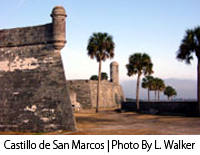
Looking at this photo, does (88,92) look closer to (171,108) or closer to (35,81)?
(171,108)

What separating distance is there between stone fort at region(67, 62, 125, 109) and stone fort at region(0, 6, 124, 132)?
28.3 m

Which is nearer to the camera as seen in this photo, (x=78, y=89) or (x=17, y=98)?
(x=17, y=98)

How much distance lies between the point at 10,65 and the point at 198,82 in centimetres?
1957

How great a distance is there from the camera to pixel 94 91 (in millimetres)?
49781

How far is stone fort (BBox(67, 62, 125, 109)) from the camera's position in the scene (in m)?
47.8

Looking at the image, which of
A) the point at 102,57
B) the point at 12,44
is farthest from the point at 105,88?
the point at 12,44

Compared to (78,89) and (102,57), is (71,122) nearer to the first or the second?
(102,57)

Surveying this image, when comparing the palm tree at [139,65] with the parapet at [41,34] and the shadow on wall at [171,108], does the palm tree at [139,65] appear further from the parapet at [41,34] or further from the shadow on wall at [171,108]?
the parapet at [41,34]

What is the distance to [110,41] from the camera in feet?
123

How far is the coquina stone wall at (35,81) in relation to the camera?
14.6m

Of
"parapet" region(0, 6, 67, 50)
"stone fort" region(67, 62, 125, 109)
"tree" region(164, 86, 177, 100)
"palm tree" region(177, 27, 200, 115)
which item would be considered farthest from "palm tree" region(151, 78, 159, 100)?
"parapet" region(0, 6, 67, 50)

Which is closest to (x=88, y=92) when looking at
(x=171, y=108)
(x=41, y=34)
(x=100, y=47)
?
(x=100, y=47)

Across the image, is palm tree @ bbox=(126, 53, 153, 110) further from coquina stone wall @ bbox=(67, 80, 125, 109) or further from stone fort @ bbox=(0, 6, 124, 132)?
stone fort @ bbox=(0, 6, 124, 132)

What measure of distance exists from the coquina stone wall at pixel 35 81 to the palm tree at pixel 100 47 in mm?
20682
